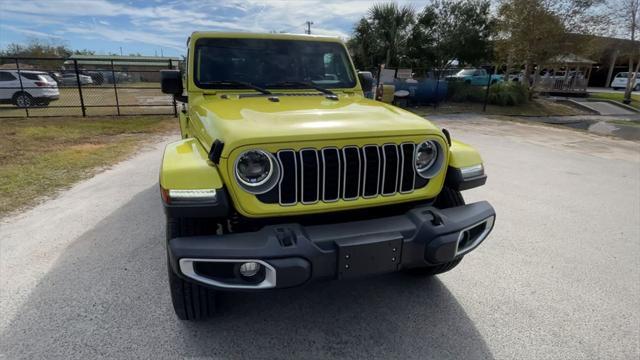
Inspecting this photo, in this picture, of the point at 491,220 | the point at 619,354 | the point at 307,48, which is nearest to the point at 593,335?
the point at 619,354

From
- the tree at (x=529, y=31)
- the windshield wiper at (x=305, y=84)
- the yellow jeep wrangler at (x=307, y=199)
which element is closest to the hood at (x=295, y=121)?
the yellow jeep wrangler at (x=307, y=199)

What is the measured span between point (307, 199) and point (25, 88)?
1616cm

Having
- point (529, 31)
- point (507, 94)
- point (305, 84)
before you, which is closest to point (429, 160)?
point (305, 84)

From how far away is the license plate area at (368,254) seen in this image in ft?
6.39

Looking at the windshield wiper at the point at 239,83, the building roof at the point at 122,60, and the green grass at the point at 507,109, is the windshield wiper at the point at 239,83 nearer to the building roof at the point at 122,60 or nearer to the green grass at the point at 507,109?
the building roof at the point at 122,60

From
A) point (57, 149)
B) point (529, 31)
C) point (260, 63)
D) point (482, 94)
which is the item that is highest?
point (529, 31)

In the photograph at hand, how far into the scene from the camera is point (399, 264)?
2078 mm

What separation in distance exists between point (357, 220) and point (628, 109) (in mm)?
27721

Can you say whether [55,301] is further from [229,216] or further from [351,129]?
[351,129]

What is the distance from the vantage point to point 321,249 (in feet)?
6.33

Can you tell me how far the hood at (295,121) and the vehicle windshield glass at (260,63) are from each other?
47 cm

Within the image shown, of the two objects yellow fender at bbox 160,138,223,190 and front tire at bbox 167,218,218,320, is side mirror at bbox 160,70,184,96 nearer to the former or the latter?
yellow fender at bbox 160,138,223,190

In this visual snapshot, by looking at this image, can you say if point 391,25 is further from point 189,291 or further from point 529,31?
point 189,291

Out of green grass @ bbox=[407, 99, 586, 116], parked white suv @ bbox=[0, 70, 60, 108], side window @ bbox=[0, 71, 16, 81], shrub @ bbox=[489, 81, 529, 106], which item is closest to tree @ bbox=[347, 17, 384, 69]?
green grass @ bbox=[407, 99, 586, 116]
